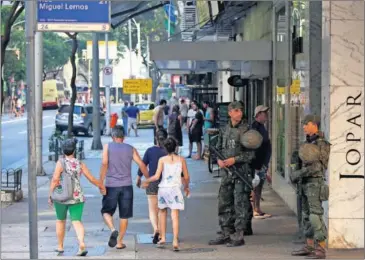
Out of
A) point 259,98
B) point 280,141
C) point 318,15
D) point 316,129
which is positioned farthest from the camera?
point 259,98

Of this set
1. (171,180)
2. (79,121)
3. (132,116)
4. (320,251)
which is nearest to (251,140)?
(171,180)

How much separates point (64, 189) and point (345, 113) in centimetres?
351

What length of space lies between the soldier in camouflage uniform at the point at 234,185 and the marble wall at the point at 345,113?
1.11 meters

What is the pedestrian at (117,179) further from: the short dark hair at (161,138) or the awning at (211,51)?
the awning at (211,51)

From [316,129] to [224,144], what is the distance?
5.11ft

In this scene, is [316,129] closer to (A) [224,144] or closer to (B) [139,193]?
(A) [224,144]

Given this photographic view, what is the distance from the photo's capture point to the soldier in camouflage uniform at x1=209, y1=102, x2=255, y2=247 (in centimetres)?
1068

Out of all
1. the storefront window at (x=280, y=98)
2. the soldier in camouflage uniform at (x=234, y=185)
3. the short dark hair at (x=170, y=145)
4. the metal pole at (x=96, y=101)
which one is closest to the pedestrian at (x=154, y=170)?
the short dark hair at (x=170, y=145)

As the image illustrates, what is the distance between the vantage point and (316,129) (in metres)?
9.64

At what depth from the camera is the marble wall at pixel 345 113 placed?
396 inches

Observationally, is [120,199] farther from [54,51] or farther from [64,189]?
[54,51]

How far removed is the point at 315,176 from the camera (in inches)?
376

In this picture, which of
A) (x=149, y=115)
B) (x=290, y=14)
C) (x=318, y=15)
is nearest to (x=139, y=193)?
(x=290, y=14)

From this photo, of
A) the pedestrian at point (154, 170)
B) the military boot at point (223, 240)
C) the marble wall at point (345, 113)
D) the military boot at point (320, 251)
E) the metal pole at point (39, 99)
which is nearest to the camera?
the military boot at point (320, 251)
